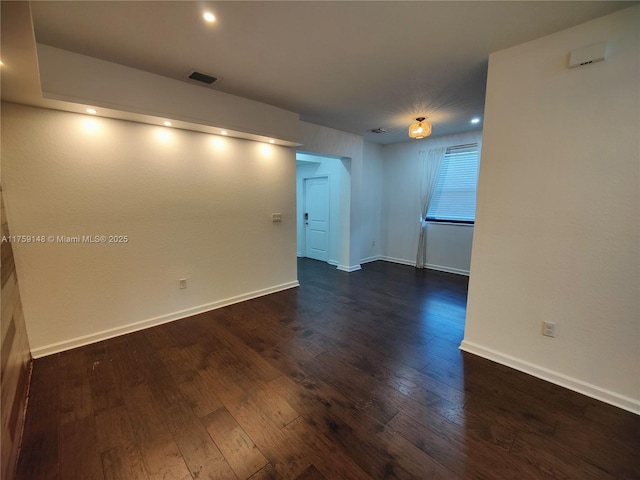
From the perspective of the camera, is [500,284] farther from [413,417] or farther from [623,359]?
[413,417]

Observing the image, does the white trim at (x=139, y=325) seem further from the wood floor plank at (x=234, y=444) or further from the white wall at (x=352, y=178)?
the white wall at (x=352, y=178)

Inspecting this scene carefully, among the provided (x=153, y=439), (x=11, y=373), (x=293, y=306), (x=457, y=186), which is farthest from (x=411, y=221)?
(x=11, y=373)

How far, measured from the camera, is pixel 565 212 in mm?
2059

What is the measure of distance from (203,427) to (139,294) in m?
1.86

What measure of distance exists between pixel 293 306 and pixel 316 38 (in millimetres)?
2940

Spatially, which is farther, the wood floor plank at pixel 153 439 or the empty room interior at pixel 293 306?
the empty room interior at pixel 293 306

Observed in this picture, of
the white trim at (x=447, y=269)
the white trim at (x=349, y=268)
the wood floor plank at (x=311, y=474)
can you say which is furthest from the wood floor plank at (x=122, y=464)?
the white trim at (x=447, y=269)

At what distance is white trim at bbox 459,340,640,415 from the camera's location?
1903 mm

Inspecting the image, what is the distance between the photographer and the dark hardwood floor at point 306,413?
1472mm

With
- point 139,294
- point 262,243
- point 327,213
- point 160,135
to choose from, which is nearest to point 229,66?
point 160,135

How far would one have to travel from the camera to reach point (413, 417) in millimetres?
1794

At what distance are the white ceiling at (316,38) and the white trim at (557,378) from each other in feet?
8.57

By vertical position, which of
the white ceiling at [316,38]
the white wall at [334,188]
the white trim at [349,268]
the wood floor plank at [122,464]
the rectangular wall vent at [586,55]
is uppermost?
the white ceiling at [316,38]

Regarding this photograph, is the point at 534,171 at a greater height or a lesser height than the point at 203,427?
greater
